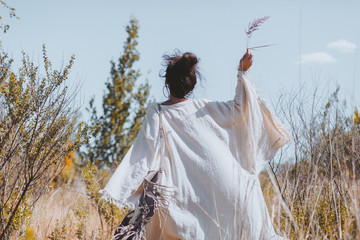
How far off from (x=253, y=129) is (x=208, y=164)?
440 mm

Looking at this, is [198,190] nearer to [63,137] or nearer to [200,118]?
[200,118]

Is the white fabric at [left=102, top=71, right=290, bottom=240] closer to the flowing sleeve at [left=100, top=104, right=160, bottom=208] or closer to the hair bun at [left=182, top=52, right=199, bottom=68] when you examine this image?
the flowing sleeve at [left=100, top=104, right=160, bottom=208]

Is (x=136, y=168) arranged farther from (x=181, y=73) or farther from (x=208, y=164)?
(x=181, y=73)

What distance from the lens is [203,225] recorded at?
2832mm

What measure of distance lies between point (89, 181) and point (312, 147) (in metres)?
2.28

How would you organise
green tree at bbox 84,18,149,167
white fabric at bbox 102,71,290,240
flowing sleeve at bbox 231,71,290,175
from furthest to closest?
green tree at bbox 84,18,149,167 → flowing sleeve at bbox 231,71,290,175 → white fabric at bbox 102,71,290,240

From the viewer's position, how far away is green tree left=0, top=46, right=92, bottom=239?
330cm

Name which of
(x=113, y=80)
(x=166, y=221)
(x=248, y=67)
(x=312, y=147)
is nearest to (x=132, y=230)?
(x=166, y=221)

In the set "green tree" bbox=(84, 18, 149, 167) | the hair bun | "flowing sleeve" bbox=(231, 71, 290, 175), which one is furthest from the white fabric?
"green tree" bbox=(84, 18, 149, 167)

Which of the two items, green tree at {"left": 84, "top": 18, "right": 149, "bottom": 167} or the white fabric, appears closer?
the white fabric

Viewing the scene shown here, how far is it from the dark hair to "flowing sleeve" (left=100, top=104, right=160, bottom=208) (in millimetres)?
259

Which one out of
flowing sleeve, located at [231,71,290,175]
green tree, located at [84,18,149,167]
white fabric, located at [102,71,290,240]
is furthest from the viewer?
green tree, located at [84,18,149,167]

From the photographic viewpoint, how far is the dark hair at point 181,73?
3047mm

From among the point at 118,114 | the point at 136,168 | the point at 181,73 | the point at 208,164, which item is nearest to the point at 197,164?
the point at 208,164
